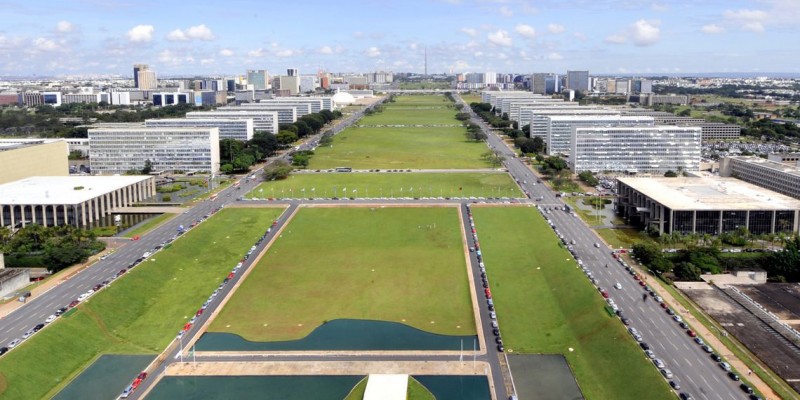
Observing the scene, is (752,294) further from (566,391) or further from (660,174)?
(660,174)

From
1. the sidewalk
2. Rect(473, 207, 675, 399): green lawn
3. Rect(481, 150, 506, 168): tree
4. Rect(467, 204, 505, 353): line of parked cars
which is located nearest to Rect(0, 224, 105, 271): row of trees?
Rect(467, 204, 505, 353): line of parked cars

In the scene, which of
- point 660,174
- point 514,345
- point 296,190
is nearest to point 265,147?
point 296,190

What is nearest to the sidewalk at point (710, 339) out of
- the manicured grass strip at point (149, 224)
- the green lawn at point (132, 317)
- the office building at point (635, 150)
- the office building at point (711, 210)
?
the office building at point (711, 210)

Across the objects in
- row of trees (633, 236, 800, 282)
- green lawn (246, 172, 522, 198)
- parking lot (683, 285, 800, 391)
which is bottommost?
parking lot (683, 285, 800, 391)

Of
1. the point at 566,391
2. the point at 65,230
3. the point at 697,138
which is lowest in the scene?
the point at 566,391

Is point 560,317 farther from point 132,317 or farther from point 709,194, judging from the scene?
point 709,194

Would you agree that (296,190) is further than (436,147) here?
No

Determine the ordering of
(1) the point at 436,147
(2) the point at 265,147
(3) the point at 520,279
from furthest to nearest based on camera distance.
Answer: (1) the point at 436,147
(2) the point at 265,147
(3) the point at 520,279

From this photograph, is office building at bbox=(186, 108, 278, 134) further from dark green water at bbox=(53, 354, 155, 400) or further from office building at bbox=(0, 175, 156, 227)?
dark green water at bbox=(53, 354, 155, 400)
